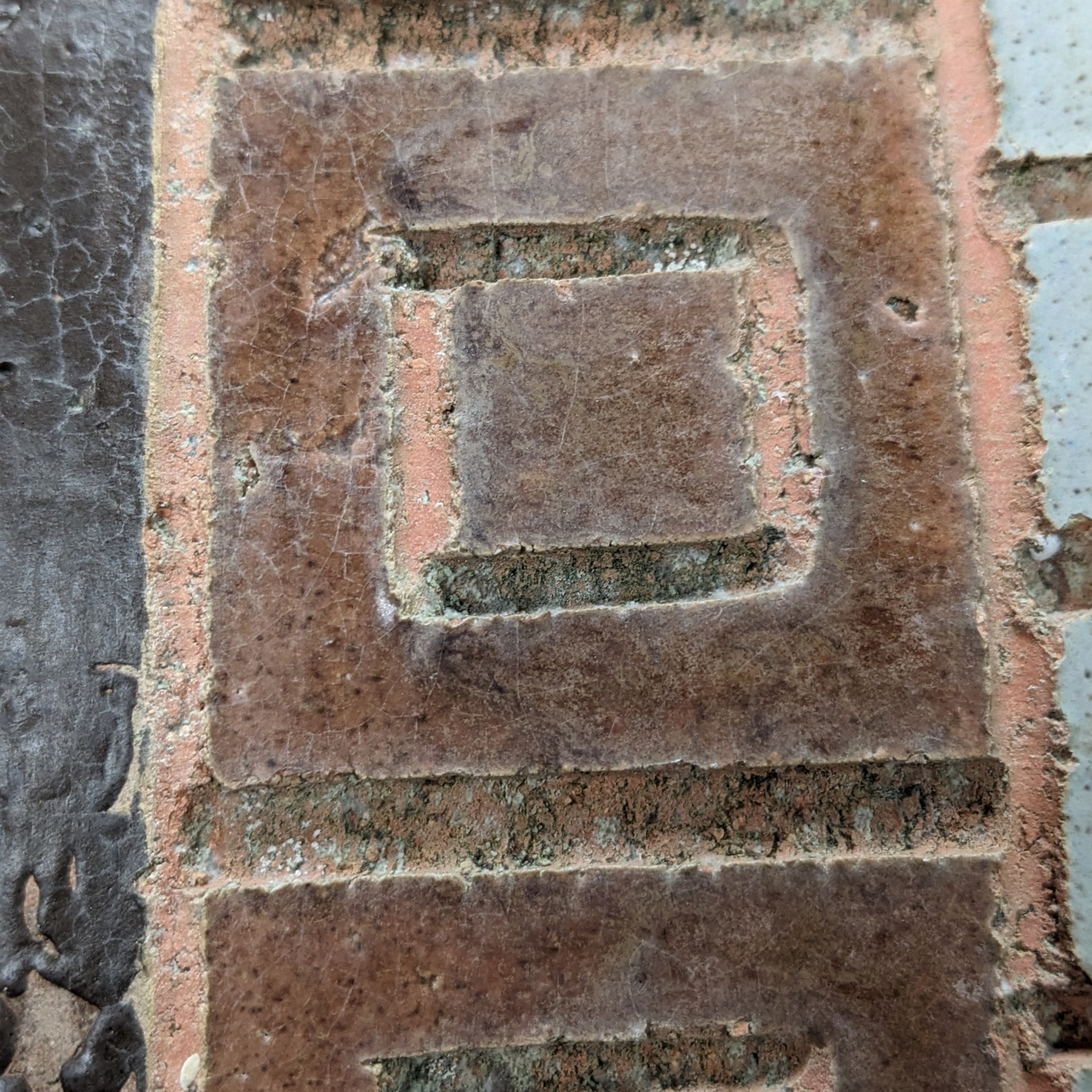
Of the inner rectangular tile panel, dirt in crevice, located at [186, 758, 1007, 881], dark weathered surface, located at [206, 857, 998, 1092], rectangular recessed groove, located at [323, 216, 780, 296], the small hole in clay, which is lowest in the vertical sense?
dark weathered surface, located at [206, 857, 998, 1092]

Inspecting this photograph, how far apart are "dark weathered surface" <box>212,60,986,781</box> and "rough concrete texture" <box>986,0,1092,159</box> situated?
5.4 inches

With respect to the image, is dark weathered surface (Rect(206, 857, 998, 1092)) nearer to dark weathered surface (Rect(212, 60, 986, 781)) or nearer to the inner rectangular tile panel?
dark weathered surface (Rect(212, 60, 986, 781))

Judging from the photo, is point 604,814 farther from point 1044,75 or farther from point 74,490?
point 1044,75

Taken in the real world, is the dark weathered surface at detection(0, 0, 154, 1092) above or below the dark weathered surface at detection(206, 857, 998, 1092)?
above

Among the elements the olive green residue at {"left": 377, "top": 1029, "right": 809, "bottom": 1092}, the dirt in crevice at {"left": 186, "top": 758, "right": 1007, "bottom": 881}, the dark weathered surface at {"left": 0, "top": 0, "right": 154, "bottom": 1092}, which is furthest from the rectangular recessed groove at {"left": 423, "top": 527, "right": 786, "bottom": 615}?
the olive green residue at {"left": 377, "top": 1029, "right": 809, "bottom": 1092}

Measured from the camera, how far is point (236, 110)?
129 cm

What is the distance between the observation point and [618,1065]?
1.19 m

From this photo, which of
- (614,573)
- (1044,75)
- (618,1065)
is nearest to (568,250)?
(614,573)

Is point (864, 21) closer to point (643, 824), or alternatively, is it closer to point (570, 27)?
point (570, 27)

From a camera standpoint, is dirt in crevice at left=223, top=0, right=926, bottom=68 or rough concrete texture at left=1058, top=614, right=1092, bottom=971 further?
dirt in crevice at left=223, top=0, right=926, bottom=68

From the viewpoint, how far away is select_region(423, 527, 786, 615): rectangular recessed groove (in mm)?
1259

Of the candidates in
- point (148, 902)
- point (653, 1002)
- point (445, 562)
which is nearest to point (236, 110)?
point (445, 562)

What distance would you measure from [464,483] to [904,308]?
0.76 metres

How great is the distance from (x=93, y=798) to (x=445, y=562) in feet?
2.11
